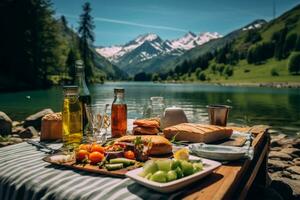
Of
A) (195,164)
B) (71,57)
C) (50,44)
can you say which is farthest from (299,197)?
(71,57)

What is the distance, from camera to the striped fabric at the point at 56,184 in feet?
7.93

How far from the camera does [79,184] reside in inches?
103

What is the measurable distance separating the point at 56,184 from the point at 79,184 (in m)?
0.21

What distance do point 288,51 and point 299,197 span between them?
20818cm

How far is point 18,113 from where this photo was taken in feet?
104

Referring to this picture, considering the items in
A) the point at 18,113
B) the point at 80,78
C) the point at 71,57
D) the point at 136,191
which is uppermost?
the point at 71,57

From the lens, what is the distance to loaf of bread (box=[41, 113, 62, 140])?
414 centimetres

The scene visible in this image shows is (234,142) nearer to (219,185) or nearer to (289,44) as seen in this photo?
(219,185)

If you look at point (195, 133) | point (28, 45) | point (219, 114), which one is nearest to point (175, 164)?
point (195, 133)

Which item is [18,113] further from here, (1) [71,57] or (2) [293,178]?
(1) [71,57]

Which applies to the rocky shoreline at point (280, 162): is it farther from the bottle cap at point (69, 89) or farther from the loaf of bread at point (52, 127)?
the bottle cap at point (69, 89)

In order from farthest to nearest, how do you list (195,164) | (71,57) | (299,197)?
(71,57) < (299,197) < (195,164)

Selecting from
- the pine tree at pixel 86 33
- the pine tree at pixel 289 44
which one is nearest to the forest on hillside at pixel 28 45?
the pine tree at pixel 86 33

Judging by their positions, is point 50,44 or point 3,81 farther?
point 50,44
